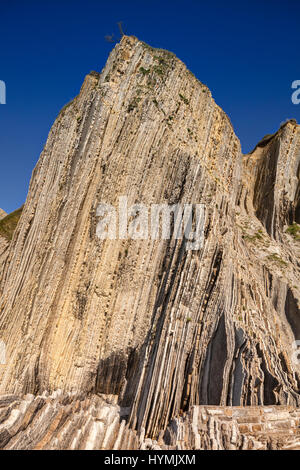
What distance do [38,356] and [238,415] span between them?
931 centimetres

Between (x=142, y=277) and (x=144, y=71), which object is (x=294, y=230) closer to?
(x=142, y=277)

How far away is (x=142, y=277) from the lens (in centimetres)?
1650

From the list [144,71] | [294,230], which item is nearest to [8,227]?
[144,71]

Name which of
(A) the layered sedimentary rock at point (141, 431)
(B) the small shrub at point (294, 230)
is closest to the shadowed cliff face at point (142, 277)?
(A) the layered sedimentary rock at point (141, 431)

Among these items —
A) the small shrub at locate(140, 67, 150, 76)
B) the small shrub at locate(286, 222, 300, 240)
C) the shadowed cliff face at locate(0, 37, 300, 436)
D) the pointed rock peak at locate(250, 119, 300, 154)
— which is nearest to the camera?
the shadowed cliff face at locate(0, 37, 300, 436)
